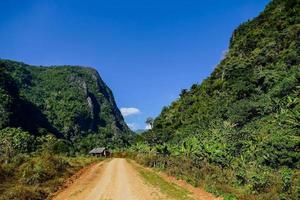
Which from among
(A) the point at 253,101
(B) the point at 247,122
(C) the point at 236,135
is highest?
(A) the point at 253,101

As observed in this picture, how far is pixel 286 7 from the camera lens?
93.5 m

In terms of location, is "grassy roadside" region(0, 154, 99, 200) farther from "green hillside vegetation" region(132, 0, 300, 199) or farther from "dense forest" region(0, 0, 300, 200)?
"green hillside vegetation" region(132, 0, 300, 199)

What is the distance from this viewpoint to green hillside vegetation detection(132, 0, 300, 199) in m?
24.2

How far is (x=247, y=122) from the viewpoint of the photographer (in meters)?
65.4

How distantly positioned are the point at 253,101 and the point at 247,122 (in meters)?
6.14

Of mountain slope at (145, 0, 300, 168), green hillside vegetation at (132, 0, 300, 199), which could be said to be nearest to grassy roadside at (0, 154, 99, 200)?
green hillside vegetation at (132, 0, 300, 199)

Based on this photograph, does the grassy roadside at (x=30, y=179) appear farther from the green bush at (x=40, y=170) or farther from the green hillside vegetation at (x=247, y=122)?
the green hillside vegetation at (x=247, y=122)

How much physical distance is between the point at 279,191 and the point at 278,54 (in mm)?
62741

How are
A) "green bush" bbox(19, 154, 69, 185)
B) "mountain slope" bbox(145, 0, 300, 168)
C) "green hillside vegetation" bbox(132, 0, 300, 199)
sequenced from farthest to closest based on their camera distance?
"mountain slope" bbox(145, 0, 300, 168)
"green bush" bbox(19, 154, 69, 185)
"green hillside vegetation" bbox(132, 0, 300, 199)

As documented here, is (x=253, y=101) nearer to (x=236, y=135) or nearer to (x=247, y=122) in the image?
(x=247, y=122)

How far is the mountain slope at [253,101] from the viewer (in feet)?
132

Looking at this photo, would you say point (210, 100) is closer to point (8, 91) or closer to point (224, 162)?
point (224, 162)

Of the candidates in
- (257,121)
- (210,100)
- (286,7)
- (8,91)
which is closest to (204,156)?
(257,121)

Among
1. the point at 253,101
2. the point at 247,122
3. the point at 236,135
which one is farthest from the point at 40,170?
the point at 253,101
